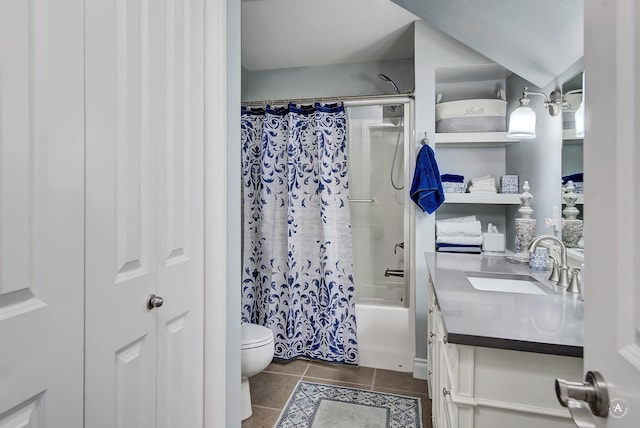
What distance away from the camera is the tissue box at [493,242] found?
2.37m

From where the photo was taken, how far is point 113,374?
2.68 feet

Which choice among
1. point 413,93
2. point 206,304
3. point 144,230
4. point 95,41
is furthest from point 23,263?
point 413,93

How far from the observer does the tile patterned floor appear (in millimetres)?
2051

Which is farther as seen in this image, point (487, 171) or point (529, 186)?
point (487, 171)

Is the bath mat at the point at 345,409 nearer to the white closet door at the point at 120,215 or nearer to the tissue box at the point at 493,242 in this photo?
the tissue box at the point at 493,242

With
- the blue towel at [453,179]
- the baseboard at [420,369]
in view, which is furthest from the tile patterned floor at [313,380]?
the blue towel at [453,179]

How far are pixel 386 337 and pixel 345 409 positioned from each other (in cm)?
69

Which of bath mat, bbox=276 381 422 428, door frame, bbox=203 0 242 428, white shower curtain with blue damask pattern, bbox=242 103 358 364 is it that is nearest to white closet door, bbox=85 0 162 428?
door frame, bbox=203 0 242 428

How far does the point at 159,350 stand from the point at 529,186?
230 cm

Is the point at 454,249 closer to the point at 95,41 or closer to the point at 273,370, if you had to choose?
the point at 273,370

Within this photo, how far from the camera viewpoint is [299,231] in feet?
8.91

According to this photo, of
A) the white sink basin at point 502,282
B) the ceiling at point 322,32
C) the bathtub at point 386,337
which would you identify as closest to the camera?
the white sink basin at point 502,282

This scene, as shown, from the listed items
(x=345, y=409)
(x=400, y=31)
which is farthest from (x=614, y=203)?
(x=400, y=31)

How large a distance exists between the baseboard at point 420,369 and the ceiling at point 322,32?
7.82 ft
